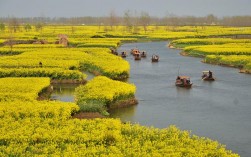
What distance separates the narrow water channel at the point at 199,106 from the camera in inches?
858

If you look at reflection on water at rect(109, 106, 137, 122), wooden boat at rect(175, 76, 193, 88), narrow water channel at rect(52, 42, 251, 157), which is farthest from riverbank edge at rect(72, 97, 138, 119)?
wooden boat at rect(175, 76, 193, 88)

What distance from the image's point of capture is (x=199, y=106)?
27.7 meters

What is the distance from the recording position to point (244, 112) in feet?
84.4

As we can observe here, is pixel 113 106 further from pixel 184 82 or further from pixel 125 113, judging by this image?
pixel 184 82

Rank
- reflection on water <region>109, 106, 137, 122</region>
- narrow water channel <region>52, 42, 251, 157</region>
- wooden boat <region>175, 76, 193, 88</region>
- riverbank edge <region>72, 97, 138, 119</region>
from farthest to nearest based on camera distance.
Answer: wooden boat <region>175, 76, 193, 88</region> < reflection on water <region>109, 106, 137, 122</region> < riverbank edge <region>72, 97, 138, 119</region> < narrow water channel <region>52, 42, 251, 157</region>

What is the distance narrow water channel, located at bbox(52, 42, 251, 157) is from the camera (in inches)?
858

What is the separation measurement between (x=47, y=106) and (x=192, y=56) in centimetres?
4069

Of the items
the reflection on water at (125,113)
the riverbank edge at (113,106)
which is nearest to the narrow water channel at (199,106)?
the reflection on water at (125,113)

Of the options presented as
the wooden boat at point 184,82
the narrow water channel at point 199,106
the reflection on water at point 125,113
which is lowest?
the reflection on water at point 125,113

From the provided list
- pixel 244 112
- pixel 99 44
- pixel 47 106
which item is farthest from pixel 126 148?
pixel 99 44

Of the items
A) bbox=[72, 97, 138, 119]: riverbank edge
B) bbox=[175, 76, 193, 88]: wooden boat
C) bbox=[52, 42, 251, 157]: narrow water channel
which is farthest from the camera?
bbox=[175, 76, 193, 88]: wooden boat

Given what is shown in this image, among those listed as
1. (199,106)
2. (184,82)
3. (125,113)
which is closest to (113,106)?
(125,113)

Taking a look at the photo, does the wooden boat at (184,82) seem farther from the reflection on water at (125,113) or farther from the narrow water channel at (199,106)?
the reflection on water at (125,113)

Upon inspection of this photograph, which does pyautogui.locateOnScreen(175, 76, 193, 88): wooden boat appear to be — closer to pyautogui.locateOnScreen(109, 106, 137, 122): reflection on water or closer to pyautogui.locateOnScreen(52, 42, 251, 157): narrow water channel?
pyautogui.locateOnScreen(52, 42, 251, 157): narrow water channel
